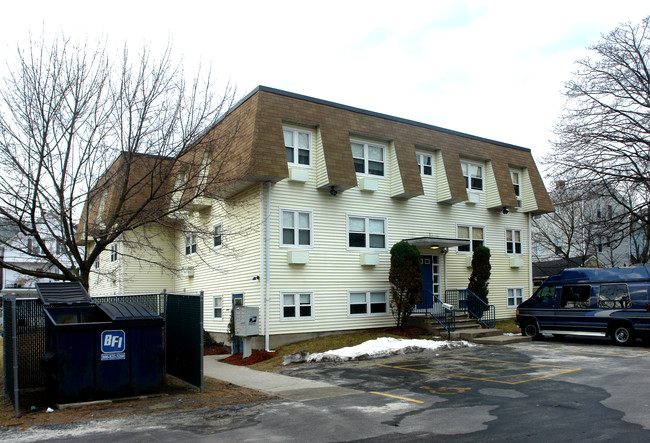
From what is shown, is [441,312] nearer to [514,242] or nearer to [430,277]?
[430,277]

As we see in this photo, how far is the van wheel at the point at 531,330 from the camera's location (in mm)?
19255

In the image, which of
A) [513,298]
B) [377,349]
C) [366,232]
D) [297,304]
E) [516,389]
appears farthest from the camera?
[513,298]

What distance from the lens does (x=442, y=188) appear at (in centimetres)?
2267

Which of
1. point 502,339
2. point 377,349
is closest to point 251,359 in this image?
point 377,349

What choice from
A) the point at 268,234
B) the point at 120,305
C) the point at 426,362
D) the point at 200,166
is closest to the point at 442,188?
the point at 268,234

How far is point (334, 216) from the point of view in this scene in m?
19.8

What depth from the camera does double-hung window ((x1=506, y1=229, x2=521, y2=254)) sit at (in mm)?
25516

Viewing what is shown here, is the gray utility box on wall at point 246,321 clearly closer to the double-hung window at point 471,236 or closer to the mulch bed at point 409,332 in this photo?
the mulch bed at point 409,332

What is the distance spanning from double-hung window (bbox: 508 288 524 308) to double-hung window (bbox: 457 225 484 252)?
3121mm

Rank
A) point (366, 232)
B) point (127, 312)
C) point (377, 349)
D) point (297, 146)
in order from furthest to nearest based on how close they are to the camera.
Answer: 1. point (366, 232)
2. point (297, 146)
3. point (377, 349)
4. point (127, 312)

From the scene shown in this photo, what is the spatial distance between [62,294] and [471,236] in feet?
57.5

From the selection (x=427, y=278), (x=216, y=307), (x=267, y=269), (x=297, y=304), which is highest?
(x=267, y=269)

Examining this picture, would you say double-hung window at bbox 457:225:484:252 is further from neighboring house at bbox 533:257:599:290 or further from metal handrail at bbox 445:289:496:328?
neighboring house at bbox 533:257:599:290

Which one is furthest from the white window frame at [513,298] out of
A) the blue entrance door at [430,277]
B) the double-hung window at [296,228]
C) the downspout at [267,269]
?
the downspout at [267,269]
